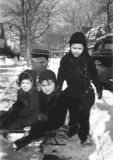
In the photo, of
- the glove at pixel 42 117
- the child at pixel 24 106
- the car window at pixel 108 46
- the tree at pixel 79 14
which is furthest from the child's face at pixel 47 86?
the car window at pixel 108 46

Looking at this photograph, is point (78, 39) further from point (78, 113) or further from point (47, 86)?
point (78, 113)

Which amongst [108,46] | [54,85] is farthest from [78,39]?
[108,46]

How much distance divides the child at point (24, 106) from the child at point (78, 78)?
0.91ft

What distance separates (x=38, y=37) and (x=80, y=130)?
44.0 inches

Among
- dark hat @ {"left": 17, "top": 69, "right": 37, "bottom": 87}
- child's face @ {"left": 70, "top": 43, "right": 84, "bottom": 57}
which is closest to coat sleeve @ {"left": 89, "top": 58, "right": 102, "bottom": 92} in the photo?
child's face @ {"left": 70, "top": 43, "right": 84, "bottom": 57}

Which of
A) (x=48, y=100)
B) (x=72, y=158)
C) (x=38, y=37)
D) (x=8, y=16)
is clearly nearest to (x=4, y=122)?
(x=48, y=100)

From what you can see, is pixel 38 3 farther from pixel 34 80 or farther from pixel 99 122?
pixel 99 122

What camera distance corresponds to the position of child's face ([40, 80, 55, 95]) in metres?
2.48

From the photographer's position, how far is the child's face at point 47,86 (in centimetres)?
248

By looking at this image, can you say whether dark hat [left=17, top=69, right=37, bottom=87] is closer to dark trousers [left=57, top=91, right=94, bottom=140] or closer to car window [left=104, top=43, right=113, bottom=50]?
dark trousers [left=57, top=91, right=94, bottom=140]

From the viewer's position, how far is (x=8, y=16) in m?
3.08

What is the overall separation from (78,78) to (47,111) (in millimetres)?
480

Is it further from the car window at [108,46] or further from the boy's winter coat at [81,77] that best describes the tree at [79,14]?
the car window at [108,46]

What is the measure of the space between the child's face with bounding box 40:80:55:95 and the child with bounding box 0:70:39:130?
11 centimetres
